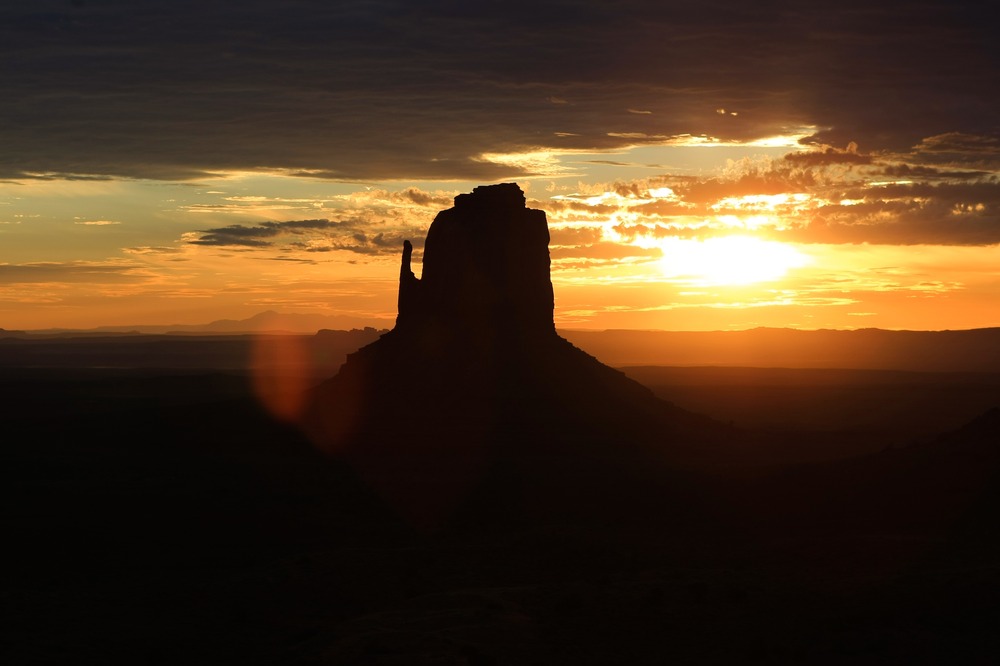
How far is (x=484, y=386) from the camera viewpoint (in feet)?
252

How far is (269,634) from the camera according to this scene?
121 ft

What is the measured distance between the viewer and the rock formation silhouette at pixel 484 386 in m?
71.9

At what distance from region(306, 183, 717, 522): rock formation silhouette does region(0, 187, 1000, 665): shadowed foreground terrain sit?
19 centimetres

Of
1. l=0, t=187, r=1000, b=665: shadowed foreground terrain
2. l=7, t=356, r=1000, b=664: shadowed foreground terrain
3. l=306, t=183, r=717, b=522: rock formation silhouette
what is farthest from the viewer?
l=306, t=183, r=717, b=522: rock formation silhouette

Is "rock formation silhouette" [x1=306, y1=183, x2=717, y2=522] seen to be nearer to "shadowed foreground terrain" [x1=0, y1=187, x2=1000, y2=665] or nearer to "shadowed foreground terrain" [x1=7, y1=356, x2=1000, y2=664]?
"shadowed foreground terrain" [x1=0, y1=187, x2=1000, y2=665]

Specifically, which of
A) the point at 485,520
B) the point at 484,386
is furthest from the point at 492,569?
A: the point at 484,386

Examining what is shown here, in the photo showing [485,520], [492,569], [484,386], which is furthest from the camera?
[484,386]

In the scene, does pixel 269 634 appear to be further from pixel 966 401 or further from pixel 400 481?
pixel 966 401

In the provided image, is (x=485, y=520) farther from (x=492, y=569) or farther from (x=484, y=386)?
(x=484, y=386)

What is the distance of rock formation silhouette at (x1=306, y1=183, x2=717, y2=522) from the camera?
7188cm

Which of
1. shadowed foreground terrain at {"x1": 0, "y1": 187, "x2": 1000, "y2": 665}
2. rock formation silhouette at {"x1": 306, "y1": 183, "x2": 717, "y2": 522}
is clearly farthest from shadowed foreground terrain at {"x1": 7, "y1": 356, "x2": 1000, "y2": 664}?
rock formation silhouette at {"x1": 306, "y1": 183, "x2": 717, "y2": 522}

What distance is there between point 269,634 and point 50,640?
6.38 meters

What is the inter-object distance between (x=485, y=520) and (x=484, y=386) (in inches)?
754

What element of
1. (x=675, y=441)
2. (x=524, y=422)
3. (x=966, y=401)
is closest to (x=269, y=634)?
(x=524, y=422)
